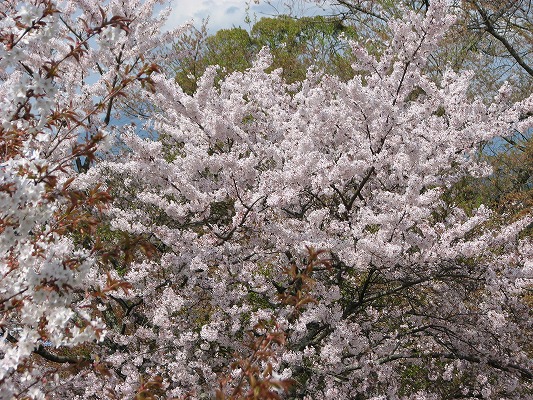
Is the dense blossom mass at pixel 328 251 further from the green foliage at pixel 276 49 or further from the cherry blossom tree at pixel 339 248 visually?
the green foliage at pixel 276 49

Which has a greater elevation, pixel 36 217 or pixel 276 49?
pixel 276 49

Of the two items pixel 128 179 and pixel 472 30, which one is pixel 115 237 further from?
pixel 472 30

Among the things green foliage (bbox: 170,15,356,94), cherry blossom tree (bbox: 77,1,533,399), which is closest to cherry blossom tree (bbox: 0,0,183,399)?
cherry blossom tree (bbox: 77,1,533,399)

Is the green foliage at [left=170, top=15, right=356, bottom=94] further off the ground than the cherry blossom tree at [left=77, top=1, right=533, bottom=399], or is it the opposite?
the green foliage at [left=170, top=15, right=356, bottom=94]

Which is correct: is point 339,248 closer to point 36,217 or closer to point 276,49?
point 36,217

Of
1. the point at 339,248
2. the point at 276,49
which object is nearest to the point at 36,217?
the point at 339,248

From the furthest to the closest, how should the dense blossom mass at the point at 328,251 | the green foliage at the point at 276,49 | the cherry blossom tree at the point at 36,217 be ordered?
the green foliage at the point at 276,49, the dense blossom mass at the point at 328,251, the cherry blossom tree at the point at 36,217

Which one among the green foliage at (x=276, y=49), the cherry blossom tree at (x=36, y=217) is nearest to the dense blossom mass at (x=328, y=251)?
the cherry blossom tree at (x=36, y=217)

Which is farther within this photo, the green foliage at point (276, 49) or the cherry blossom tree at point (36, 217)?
the green foliage at point (276, 49)

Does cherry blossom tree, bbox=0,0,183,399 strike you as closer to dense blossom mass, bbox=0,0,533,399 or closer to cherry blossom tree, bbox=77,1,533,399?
dense blossom mass, bbox=0,0,533,399

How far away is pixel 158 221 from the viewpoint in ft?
20.3

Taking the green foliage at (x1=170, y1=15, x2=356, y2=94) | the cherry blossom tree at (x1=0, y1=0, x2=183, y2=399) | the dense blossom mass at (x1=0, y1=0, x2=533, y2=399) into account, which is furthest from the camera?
the green foliage at (x1=170, y1=15, x2=356, y2=94)

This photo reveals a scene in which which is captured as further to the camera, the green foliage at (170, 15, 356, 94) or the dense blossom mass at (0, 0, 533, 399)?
the green foliage at (170, 15, 356, 94)

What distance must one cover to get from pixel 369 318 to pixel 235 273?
1.55 meters
